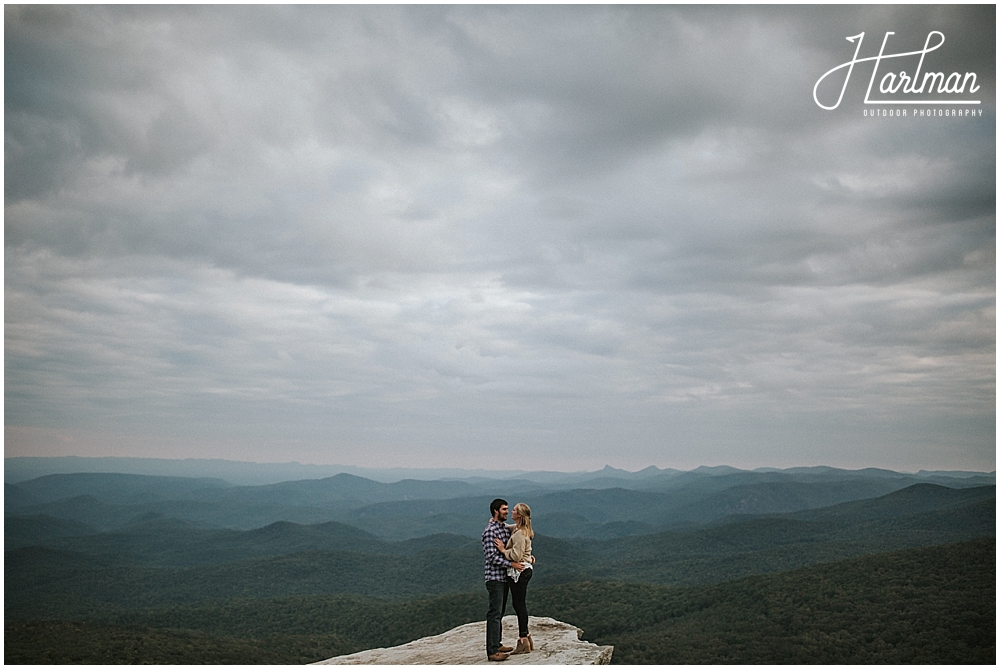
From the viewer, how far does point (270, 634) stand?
80.9 m

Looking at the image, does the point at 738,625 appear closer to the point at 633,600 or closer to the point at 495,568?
the point at 633,600

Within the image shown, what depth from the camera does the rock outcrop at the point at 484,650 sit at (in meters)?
18.0

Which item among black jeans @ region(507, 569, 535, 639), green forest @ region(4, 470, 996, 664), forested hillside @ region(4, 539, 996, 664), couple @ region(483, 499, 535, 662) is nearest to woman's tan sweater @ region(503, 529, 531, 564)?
couple @ region(483, 499, 535, 662)

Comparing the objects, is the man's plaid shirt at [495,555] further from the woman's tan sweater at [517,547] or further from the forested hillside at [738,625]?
the forested hillside at [738,625]

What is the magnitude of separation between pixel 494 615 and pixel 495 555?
2050mm

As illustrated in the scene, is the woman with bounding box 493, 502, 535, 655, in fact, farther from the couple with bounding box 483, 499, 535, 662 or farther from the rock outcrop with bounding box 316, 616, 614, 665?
the rock outcrop with bounding box 316, 616, 614, 665

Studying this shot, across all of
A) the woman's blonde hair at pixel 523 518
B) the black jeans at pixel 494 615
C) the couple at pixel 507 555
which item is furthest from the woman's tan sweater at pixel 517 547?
the black jeans at pixel 494 615

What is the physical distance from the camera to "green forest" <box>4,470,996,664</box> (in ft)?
144

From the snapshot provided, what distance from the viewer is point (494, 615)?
17266mm

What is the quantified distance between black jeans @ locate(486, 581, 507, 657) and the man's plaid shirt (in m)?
0.20

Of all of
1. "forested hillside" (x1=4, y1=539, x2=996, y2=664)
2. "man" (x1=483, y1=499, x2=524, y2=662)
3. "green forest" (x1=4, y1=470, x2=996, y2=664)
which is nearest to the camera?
"man" (x1=483, y1=499, x2=524, y2=662)

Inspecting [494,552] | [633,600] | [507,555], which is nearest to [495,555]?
[494,552]

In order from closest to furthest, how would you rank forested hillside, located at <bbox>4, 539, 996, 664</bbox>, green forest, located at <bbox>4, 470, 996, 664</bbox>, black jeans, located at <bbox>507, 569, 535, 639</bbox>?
black jeans, located at <bbox>507, 569, 535, 639</bbox>, forested hillside, located at <bbox>4, 539, 996, 664</bbox>, green forest, located at <bbox>4, 470, 996, 664</bbox>

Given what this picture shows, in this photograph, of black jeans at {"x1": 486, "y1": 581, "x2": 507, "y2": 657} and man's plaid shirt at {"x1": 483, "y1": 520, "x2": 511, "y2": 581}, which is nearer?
man's plaid shirt at {"x1": 483, "y1": 520, "x2": 511, "y2": 581}
